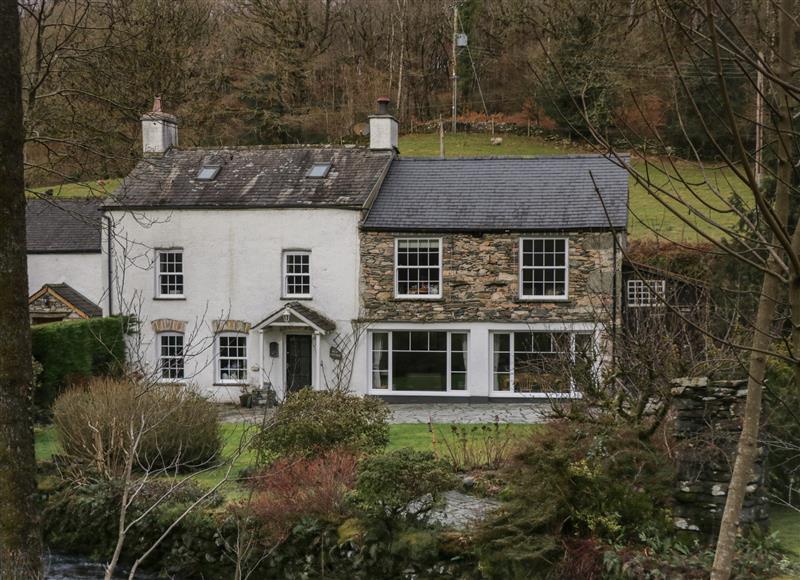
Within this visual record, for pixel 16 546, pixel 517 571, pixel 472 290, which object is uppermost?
pixel 472 290

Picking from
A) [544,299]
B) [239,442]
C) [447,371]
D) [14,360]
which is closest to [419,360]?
[447,371]

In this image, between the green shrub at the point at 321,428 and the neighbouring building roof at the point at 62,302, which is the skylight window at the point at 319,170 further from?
the green shrub at the point at 321,428

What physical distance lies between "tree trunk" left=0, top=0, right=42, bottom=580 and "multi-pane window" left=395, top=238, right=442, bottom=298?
17.2m

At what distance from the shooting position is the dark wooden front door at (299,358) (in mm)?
24594

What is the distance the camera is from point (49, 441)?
18.4 m

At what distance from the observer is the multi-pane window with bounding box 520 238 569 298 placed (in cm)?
2323

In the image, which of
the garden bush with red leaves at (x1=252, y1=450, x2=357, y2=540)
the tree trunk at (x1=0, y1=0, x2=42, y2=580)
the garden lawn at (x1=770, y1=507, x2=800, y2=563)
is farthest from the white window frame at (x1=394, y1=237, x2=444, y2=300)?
the tree trunk at (x1=0, y1=0, x2=42, y2=580)

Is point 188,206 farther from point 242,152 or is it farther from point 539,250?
point 539,250

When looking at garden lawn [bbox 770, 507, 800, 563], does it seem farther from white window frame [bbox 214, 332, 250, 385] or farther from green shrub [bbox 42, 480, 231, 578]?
white window frame [bbox 214, 332, 250, 385]

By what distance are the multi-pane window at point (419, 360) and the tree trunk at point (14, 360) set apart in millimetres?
17387

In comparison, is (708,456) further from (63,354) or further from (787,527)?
(63,354)

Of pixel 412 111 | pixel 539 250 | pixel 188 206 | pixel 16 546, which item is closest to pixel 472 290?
pixel 539 250

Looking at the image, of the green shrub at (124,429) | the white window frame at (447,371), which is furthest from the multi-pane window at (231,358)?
the green shrub at (124,429)

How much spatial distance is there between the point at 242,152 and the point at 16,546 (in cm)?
2128
